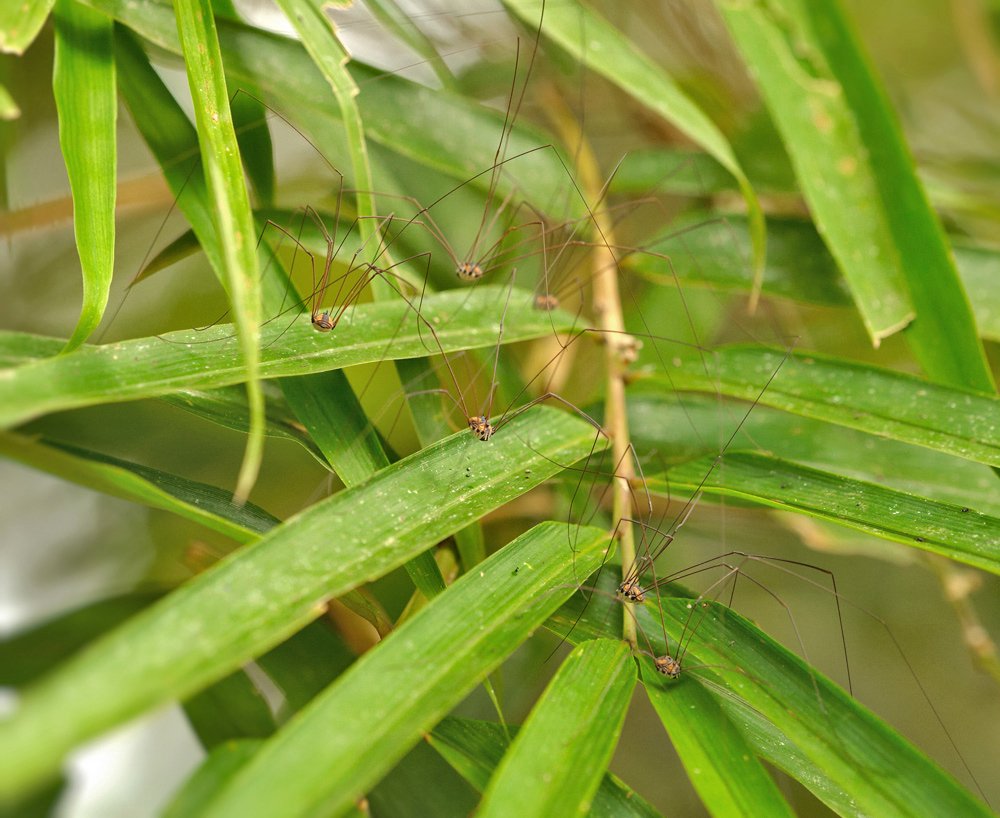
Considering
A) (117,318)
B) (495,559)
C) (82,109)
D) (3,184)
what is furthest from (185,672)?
(3,184)

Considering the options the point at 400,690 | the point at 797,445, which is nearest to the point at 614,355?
the point at 797,445

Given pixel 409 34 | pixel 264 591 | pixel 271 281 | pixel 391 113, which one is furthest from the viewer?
pixel 409 34

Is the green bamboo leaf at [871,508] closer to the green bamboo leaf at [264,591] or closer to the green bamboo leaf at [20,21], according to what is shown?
the green bamboo leaf at [264,591]

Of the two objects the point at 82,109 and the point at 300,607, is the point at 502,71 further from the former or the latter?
the point at 300,607

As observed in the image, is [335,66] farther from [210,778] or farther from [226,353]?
[210,778]

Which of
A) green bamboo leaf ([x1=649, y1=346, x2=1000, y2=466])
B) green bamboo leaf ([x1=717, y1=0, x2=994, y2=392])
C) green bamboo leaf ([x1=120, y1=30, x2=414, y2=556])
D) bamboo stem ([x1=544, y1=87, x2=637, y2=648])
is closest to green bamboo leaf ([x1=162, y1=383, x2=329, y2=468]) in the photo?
green bamboo leaf ([x1=120, y1=30, x2=414, y2=556])

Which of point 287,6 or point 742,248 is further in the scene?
point 742,248

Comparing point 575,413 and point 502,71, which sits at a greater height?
point 502,71
